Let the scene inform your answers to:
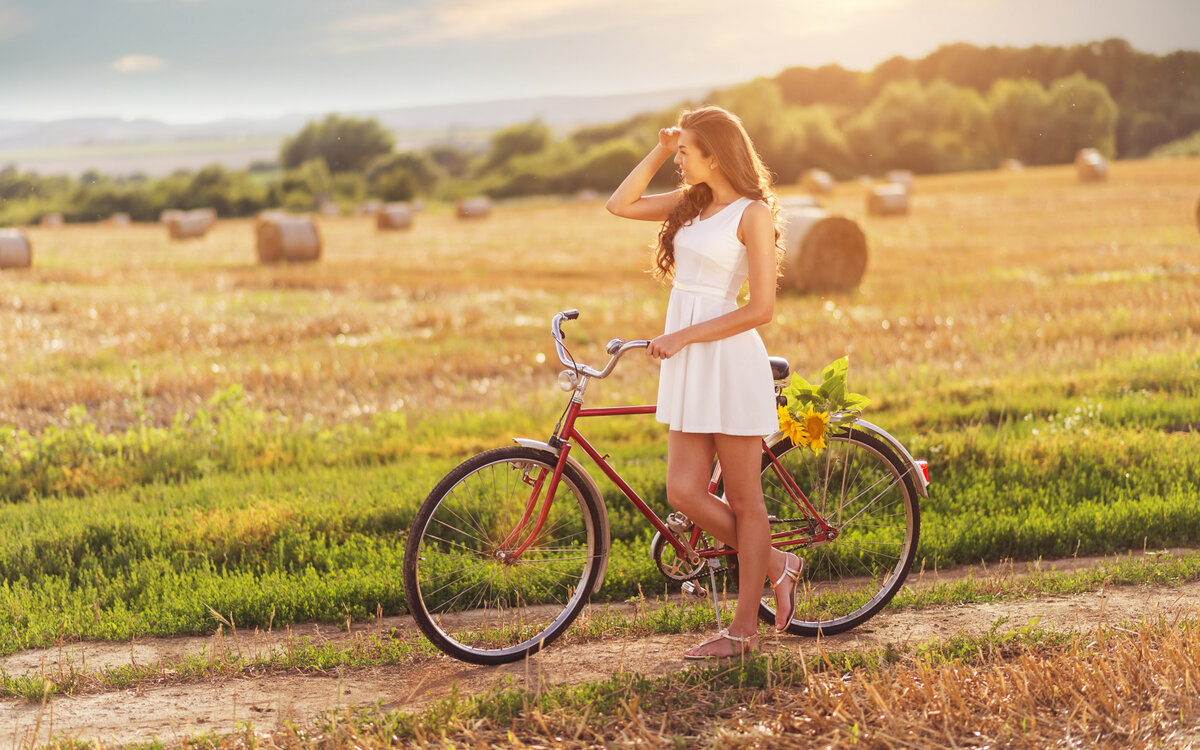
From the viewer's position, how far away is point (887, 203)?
3344cm

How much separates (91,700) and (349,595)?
1.49m

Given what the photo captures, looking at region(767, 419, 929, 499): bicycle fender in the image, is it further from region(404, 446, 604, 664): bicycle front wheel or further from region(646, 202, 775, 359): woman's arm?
region(404, 446, 604, 664): bicycle front wheel

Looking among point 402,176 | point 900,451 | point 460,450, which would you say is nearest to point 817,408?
point 900,451

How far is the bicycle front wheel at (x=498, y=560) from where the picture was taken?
4.77m

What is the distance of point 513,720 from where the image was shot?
13.7 feet

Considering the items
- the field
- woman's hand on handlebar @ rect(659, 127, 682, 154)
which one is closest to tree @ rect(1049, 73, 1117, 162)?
the field

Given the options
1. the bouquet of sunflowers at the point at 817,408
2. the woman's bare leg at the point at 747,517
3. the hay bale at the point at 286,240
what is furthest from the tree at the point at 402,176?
the woman's bare leg at the point at 747,517

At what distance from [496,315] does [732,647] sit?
12394mm

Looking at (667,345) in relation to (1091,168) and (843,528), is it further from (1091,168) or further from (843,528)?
(1091,168)

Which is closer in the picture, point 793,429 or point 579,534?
point 793,429

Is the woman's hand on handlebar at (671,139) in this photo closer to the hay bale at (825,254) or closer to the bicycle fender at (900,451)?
the bicycle fender at (900,451)

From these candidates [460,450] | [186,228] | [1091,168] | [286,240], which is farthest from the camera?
[1091,168]

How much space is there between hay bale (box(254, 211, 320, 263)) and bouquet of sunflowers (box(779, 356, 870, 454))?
22179 mm

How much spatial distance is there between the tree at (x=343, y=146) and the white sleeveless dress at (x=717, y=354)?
69.0 m
